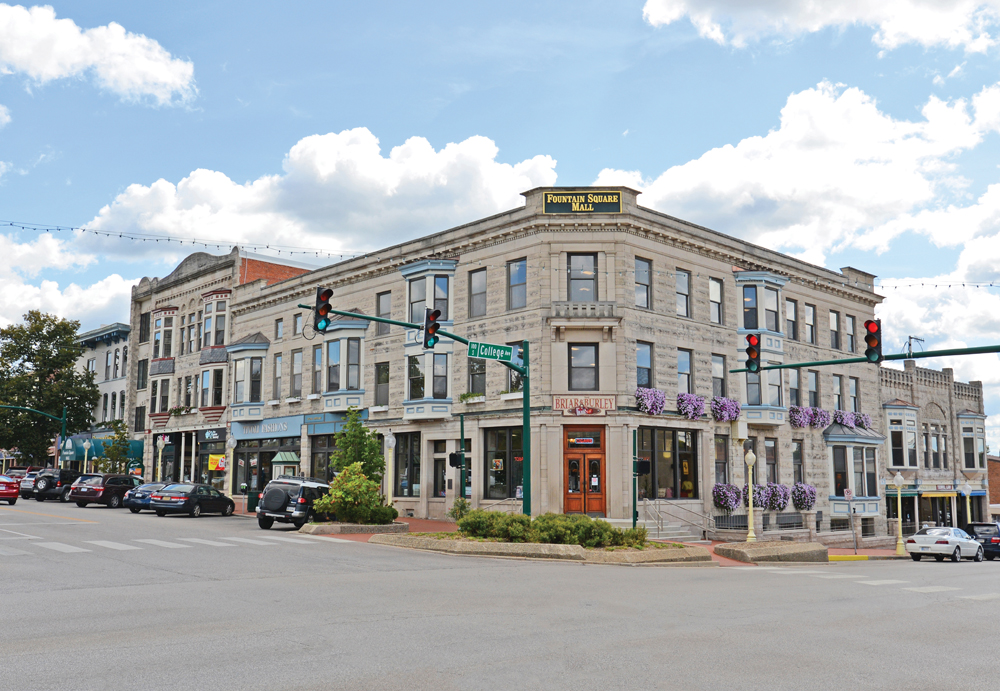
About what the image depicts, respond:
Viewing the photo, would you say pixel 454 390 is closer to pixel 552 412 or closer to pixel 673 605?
pixel 552 412

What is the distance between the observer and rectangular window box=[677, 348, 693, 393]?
3366 centimetres

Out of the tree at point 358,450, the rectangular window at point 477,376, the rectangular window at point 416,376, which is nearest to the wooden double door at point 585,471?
the rectangular window at point 477,376

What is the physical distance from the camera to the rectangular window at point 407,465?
3644cm

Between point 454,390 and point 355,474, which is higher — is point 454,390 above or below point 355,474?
above

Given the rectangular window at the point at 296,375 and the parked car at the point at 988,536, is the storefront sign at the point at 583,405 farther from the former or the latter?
the rectangular window at the point at 296,375

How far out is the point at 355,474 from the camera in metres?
28.5

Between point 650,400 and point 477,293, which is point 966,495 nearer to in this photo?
point 650,400

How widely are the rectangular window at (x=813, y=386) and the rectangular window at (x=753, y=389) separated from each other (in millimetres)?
4487

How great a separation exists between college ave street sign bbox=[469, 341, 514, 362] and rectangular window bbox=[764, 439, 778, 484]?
55.9 ft

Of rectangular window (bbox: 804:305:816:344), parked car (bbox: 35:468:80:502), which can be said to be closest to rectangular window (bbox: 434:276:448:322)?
rectangular window (bbox: 804:305:816:344)

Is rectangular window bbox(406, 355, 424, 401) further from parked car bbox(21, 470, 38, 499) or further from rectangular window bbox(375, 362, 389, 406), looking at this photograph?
parked car bbox(21, 470, 38, 499)

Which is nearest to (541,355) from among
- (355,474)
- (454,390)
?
(454,390)

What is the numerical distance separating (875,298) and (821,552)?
2219 cm

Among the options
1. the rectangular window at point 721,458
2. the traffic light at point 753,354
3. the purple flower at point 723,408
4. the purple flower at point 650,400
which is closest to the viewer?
the traffic light at point 753,354
